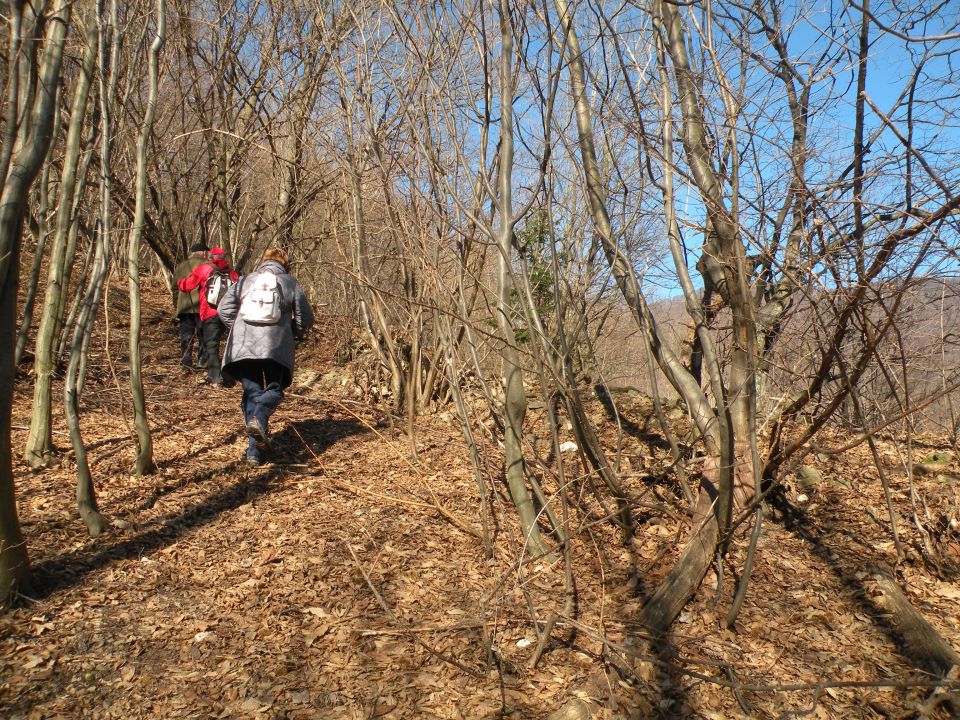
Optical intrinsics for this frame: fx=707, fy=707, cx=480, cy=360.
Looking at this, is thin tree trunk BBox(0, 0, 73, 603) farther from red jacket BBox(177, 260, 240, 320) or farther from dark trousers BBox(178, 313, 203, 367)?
dark trousers BBox(178, 313, 203, 367)

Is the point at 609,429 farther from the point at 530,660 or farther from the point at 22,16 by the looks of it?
the point at 22,16

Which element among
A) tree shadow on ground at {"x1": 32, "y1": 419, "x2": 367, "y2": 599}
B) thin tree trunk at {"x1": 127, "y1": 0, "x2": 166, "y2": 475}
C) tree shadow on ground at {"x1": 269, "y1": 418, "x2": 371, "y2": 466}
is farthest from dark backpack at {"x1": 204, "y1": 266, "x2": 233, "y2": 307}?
thin tree trunk at {"x1": 127, "y1": 0, "x2": 166, "y2": 475}

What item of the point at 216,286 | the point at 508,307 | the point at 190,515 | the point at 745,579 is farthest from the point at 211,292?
the point at 745,579

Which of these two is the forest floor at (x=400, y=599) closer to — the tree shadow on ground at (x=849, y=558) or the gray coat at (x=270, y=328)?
the tree shadow on ground at (x=849, y=558)

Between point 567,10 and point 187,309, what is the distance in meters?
6.19

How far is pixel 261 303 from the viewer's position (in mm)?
5293

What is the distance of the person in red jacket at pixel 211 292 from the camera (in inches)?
296

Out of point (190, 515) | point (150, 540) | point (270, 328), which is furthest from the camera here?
point (270, 328)

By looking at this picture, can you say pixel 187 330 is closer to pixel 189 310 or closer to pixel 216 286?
pixel 189 310

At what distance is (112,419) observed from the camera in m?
6.16

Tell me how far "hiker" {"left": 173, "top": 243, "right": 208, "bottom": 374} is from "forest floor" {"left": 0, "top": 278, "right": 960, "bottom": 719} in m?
2.78

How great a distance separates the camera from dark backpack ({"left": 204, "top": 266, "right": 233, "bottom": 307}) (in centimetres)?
746

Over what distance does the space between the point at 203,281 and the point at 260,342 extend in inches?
121

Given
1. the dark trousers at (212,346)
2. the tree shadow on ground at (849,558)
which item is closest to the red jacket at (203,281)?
the dark trousers at (212,346)
